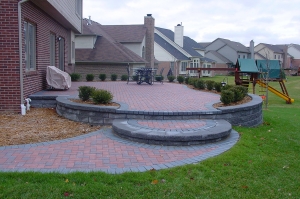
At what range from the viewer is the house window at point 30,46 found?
31.2 feet

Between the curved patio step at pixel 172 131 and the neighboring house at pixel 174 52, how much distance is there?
107ft

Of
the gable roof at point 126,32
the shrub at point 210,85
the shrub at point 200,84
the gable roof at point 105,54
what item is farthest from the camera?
the gable roof at point 126,32

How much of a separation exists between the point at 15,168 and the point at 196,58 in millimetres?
42021

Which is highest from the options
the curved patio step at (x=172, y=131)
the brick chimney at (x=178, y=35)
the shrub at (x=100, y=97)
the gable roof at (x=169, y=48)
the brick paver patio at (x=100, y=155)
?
the brick chimney at (x=178, y=35)

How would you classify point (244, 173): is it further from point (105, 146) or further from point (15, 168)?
point (15, 168)

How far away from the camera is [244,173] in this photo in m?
4.44

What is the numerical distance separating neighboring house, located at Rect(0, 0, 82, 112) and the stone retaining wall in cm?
142

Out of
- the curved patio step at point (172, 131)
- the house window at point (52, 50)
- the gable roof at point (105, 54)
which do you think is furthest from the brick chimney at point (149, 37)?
the curved patio step at point (172, 131)

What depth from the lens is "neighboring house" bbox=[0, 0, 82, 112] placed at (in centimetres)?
817

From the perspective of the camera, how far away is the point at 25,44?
9328 mm

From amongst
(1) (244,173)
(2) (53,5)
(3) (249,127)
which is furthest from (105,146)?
(2) (53,5)

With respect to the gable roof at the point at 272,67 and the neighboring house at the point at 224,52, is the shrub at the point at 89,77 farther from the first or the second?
the neighboring house at the point at 224,52

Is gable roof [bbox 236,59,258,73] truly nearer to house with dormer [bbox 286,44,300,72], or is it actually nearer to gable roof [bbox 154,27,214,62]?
gable roof [bbox 154,27,214,62]

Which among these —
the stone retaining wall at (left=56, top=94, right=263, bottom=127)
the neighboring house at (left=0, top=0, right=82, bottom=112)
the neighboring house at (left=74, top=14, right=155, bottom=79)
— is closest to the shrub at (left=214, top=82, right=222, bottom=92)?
the stone retaining wall at (left=56, top=94, right=263, bottom=127)
